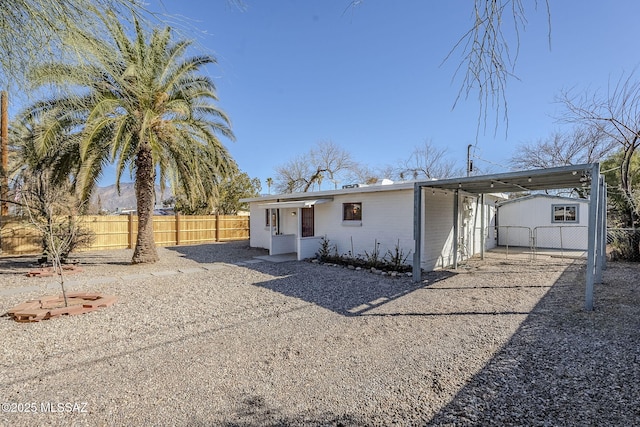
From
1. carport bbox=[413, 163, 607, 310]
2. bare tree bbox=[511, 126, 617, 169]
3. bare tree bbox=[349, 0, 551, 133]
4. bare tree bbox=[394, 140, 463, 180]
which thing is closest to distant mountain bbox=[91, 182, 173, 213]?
carport bbox=[413, 163, 607, 310]

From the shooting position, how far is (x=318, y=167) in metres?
28.8

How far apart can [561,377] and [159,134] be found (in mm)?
10778

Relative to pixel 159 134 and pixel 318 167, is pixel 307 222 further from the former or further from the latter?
pixel 318 167

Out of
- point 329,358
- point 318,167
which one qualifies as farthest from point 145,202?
point 318,167

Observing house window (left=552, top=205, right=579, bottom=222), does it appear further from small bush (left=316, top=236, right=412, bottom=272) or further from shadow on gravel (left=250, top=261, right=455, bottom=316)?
small bush (left=316, top=236, right=412, bottom=272)

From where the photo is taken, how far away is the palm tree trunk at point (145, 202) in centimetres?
986

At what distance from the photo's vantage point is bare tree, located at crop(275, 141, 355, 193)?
28.7m

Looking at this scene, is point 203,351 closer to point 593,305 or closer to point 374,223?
point 593,305

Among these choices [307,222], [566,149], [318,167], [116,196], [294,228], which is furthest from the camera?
[116,196]

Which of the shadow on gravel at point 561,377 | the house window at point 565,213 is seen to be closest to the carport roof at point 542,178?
the shadow on gravel at point 561,377

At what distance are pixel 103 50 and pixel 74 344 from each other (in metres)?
3.77

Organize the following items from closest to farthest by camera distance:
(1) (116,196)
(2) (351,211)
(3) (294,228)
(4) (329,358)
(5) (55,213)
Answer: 1. (4) (329,358)
2. (5) (55,213)
3. (2) (351,211)
4. (3) (294,228)
5. (1) (116,196)

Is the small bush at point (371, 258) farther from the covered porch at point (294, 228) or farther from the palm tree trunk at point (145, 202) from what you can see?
the palm tree trunk at point (145, 202)

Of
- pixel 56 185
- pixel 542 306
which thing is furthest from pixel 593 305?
pixel 56 185
